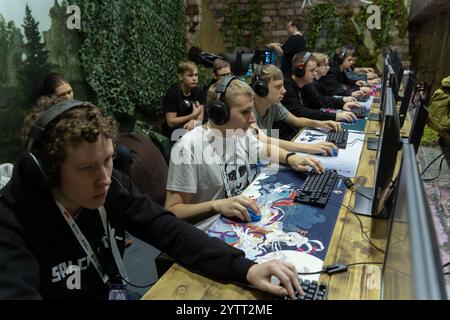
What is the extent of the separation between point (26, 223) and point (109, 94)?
2869 millimetres

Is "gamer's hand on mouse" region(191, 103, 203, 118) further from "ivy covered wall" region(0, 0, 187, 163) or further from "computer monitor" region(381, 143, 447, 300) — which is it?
"computer monitor" region(381, 143, 447, 300)

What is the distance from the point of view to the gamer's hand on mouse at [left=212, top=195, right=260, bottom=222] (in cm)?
139

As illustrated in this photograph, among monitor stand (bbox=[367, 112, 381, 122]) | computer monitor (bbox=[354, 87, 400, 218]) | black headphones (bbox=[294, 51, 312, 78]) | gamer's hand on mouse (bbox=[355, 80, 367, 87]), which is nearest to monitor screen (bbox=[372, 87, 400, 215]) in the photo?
computer monitor (bbox=[354, 87, 400, 218])

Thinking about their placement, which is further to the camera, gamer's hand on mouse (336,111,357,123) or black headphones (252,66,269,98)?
gamer's hand on mouse (336,111,357,123)

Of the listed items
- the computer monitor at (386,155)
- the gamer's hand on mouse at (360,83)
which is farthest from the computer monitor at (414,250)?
the gamer's hand on mouse at (360,83)

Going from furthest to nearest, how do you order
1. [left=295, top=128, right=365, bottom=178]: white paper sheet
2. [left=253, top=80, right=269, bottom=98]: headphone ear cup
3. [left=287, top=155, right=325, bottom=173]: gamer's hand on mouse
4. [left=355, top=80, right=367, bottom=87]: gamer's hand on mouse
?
[left=355, top=80, right=367, bottom=87]: gamer's hand on mouse
[left=253, top=80, right=269, bottom=98]: headphone ear cup
[left=295, top=128, right=365, bottom=178]: white paper sheet
[left=287, top=155, right=325, bottom=173]: gamer's hand on mouse

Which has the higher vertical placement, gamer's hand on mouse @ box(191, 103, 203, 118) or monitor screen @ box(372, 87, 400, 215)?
monitor screen @ box(372, 87, 400, 215)

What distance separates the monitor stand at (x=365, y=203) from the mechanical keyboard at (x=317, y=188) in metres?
0.11

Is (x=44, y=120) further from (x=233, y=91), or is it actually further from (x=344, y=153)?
(x=344, y=153)

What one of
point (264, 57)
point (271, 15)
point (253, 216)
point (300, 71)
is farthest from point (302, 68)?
point (271, 15)

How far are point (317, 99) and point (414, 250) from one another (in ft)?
10.1

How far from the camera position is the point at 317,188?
164cm

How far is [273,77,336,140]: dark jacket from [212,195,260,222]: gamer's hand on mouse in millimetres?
1639

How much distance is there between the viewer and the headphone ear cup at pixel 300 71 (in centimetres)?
331
